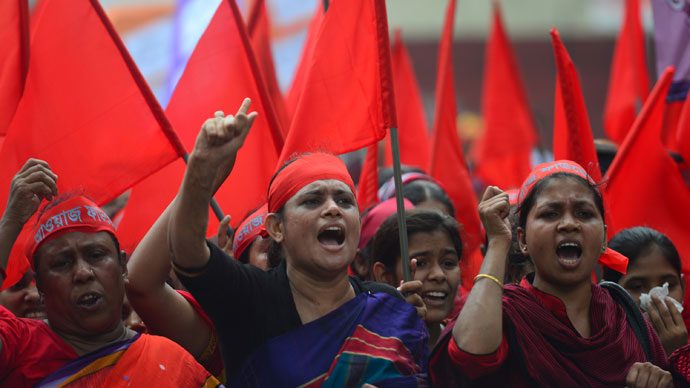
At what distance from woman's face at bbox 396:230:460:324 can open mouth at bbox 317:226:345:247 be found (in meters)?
0.82

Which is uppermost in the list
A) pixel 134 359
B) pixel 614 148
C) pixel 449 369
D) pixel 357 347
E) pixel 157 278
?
pixel 157 278

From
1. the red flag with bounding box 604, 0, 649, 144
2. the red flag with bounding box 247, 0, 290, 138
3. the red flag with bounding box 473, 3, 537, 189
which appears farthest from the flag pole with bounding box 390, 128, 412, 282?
the red flag with bounding box 473, 3, 537, 189

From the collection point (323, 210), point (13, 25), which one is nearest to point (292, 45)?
point (13, 25)

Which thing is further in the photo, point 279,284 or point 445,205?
point 445,205

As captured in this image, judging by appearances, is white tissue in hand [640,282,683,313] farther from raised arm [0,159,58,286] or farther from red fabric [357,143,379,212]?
raised arm [0,159,58,286]

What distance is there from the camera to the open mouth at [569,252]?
319 cm

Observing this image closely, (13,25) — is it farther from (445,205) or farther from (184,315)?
(445,205)

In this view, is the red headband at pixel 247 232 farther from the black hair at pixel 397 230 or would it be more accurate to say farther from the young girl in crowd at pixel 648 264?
the young girl in crowd at pixel 648 264

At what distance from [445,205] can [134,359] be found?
2147 millimetres

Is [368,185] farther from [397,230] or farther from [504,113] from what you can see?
[504,113]

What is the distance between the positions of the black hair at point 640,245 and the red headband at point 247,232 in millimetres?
1538

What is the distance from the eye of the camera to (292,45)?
725cm

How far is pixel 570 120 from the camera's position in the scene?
14.0ft

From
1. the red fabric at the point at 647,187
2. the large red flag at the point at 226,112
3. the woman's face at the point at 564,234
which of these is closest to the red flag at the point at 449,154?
the red fabric at the point at 647,187
